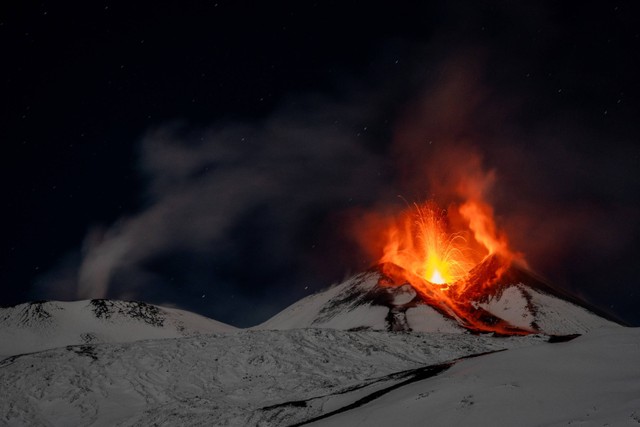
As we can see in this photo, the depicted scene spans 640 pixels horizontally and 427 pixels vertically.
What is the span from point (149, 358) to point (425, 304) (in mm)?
70551

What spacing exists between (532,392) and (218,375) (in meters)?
23.3

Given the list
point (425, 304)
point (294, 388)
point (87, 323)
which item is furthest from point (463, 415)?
point (87, 323)

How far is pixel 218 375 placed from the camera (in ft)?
105

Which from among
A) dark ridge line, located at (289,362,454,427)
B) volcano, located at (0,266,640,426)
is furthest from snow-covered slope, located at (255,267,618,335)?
dark ridge line, located at (289,362,454,427)

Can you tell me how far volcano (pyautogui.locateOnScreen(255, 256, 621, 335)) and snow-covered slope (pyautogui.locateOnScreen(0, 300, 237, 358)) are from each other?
3369cm

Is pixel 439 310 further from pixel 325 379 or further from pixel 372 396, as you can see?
pixel 372 396

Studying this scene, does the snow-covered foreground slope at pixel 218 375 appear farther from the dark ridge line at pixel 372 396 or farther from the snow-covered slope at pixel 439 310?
the snow-covered slope at pixel 439 310

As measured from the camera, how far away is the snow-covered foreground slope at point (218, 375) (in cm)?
2364

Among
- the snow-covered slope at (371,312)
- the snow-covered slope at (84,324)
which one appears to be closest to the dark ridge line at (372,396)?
the snow-covered slope at (371,312)

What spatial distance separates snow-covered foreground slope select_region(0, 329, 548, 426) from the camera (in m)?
23.6

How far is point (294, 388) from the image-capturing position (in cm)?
2753

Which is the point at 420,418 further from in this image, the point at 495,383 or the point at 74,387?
the point at 74,387

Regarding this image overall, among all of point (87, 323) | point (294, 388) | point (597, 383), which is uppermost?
point (87, 323)

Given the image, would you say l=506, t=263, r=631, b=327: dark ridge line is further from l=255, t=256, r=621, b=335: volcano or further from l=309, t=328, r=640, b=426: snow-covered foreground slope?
l=309, t=328, r=640, b=426: snow-covered foreground slope
